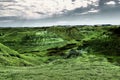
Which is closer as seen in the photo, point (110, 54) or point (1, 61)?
point (1, 61)

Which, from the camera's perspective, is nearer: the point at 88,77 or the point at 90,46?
the point at 88,77

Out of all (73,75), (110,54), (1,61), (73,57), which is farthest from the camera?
(110,54)

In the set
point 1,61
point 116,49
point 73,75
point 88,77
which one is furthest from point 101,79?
point 116,49

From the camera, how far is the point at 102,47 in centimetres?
17638

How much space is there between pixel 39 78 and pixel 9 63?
42116 millimetres

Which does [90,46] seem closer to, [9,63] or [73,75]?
[9,63]

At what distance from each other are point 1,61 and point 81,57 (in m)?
44.9

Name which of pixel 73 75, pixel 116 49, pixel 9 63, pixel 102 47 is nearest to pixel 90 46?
pixel 102 47

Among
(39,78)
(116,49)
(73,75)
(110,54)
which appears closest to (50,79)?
(39,78)

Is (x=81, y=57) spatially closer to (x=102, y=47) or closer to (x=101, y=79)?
(x=102, y=47)

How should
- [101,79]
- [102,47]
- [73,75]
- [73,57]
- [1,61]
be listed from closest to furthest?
[101,79]
[73,75]
[1,61]
[73,57]
[102,47]

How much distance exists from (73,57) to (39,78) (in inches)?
2680

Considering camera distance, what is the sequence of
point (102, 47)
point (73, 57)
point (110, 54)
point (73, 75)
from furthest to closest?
1. point (102, 47)
2. point (110, 54)
3. point (73, 57)
4. point (73, 75)

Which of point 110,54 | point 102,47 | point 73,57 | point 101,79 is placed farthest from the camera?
point 102,47
